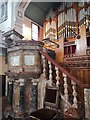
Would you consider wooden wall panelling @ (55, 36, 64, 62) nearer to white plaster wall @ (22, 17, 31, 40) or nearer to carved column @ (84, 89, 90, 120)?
carved column @ (84, 89, 90, 120)

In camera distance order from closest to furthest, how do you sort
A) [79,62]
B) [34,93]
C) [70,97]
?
[70,97], [34,93], [79,62]

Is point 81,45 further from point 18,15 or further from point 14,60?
point 14,60

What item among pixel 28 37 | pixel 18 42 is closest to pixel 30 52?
pixel 18 42

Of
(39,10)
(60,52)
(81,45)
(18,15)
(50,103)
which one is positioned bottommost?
(50,103)

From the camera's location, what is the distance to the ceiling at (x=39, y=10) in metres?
7.89

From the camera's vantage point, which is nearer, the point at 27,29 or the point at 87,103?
the point at 87,103

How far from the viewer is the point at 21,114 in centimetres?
380

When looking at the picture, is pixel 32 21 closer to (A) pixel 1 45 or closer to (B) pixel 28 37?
(B) pixel 28 37

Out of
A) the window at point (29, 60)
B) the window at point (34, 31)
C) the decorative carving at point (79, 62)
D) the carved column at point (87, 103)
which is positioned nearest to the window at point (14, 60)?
the window at point (29, 60)

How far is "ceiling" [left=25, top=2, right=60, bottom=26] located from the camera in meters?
7.89

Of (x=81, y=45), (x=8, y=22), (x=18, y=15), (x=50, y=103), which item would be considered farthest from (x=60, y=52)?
(x=50, y=103)

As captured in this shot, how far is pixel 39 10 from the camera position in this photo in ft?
27.4

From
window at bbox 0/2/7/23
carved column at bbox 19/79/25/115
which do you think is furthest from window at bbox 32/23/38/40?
carved column at bbox 19/79/25/115

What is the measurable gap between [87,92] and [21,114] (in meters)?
1.62
